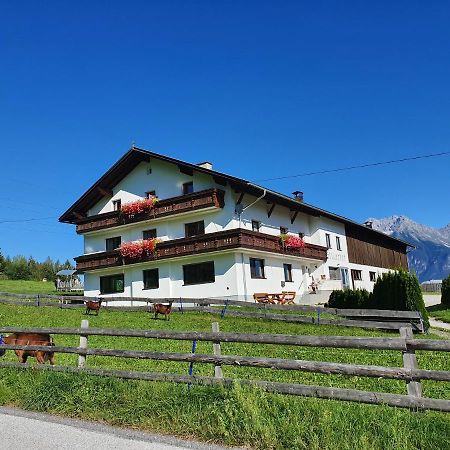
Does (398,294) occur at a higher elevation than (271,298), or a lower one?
lower

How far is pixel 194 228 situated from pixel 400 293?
49.7 ft

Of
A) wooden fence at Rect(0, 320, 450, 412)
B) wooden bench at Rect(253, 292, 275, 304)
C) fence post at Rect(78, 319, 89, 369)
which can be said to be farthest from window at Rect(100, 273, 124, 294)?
wooden fence at Rect(0, 320, 450, 412)

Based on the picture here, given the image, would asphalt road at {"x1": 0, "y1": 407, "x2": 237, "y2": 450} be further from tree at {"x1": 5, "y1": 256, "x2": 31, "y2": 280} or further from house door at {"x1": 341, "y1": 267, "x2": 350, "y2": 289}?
tree at {"x1": 5, "y1": 256, "x2": 31, "y2": 280}

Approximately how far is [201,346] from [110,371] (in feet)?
19.5

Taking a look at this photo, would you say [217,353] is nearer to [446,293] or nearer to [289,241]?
[289,241]

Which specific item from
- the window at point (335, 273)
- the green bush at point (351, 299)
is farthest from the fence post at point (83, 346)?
the window at point (335, 273)

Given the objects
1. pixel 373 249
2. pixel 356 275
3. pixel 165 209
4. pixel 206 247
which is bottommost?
pixel 356 275

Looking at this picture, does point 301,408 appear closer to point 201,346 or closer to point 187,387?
point 187,387

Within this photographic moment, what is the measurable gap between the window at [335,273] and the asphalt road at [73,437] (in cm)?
3501

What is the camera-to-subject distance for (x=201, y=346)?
13883mm

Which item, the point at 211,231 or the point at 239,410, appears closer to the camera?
the point at 239,410

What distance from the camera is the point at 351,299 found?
2641 centimetres

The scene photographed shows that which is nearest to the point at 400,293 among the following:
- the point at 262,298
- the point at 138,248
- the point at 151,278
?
the point at 262,298

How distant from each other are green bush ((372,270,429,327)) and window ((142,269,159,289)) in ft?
53.7
